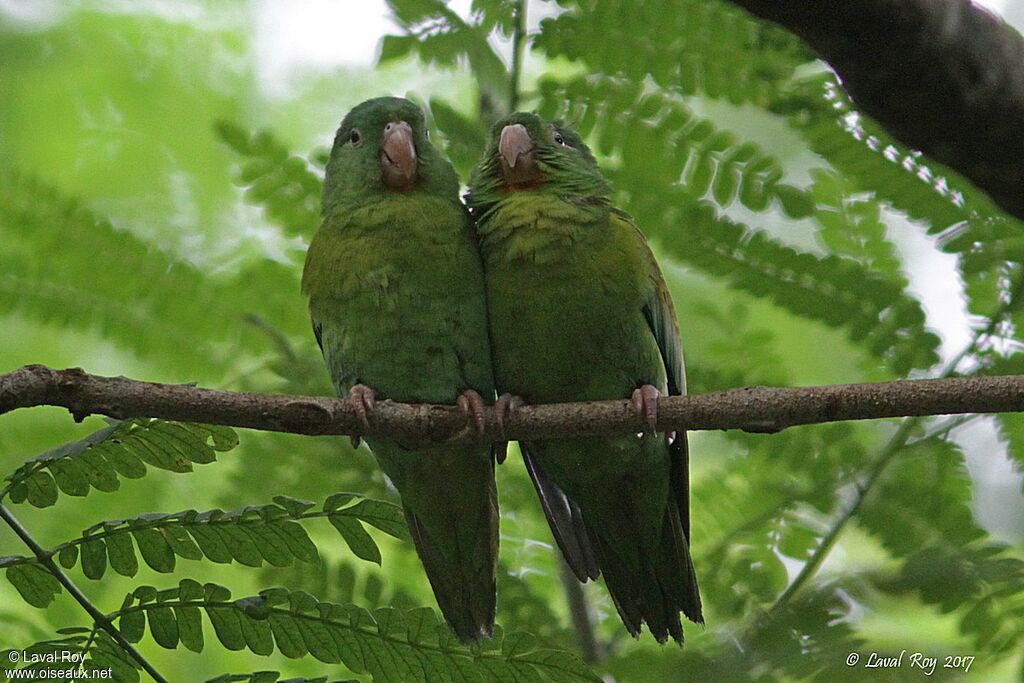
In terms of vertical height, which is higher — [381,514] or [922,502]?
[381,514]

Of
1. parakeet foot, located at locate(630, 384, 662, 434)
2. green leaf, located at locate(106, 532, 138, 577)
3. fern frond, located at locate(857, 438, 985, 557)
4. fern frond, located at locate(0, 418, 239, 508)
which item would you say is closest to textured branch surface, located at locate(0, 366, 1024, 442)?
parakeet foot, located at locate(630, 384, 662, 434)

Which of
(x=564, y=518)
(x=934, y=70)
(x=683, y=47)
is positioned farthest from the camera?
(x=683, y=47)

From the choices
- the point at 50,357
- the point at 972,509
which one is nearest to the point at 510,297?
the point at 972,509

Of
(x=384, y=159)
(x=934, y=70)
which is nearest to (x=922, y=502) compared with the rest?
(x=934, y=70)

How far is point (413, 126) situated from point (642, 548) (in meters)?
1.89

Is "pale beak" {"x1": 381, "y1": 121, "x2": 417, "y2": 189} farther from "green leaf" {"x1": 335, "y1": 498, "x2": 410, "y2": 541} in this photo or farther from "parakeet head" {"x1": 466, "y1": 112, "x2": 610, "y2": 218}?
"green leaf" {"x1": 335, "y1": 498, "x2": 410, "y2": 541}

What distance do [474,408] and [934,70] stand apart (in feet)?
5.56

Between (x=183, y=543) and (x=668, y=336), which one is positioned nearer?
(x=183, y=543)

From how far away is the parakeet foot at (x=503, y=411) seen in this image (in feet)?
11.3

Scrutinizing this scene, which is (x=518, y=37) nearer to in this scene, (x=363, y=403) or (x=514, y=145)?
(x=514, y=145)

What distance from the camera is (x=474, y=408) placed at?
11.6 ft

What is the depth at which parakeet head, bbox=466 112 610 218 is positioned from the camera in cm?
412

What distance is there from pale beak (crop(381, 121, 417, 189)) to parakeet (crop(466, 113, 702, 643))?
10.9 inches

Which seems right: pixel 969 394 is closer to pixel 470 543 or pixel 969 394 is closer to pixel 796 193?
pixel 796 193
